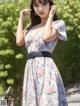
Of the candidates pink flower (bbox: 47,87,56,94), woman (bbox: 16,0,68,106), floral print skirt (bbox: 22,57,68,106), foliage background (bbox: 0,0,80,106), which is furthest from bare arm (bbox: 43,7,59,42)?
foliage background (bbox: 0,0,80,106)

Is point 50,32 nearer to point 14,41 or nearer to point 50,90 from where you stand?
point 50,90

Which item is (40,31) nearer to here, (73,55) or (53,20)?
(53,20)

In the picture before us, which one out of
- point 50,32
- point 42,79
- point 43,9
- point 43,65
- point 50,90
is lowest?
point 50,90

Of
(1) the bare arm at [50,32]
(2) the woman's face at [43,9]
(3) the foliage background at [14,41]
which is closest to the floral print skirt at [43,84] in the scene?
(1) the bare arm at [50,32]

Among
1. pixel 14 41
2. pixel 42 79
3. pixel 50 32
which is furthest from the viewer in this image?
pixel 14 41

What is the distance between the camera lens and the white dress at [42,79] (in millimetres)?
4480

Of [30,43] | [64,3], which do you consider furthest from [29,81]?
[64,3]

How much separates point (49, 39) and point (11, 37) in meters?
4.99

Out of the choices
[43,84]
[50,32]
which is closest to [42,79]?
[43,84]

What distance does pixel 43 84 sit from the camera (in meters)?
4.51

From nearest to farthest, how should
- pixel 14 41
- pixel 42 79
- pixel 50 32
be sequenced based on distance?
1. pixel 50 32
2. pixel 42 79
3. pixel 14 41

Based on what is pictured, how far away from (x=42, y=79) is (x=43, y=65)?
0.44 feet

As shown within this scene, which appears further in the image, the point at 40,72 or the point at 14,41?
the point at 14,41

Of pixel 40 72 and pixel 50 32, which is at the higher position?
pixel 50 32
